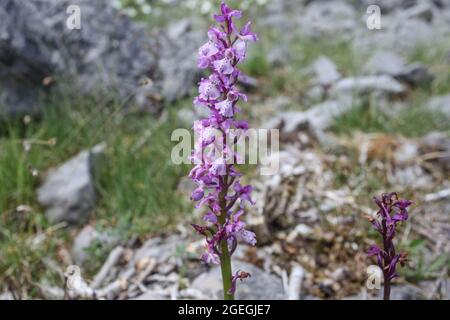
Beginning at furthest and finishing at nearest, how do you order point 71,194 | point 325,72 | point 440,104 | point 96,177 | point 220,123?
point 325,72
point 440,104
point 96,177
point 71,194
point 220,123

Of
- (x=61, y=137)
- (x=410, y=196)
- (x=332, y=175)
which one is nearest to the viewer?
(x=410, y=196)

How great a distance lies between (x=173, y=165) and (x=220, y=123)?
2.30 meters

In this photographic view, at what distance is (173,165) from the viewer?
4242 millimetres

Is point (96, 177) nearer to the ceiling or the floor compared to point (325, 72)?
nearer to the floor

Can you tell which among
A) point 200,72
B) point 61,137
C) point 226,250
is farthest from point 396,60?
point 226,250

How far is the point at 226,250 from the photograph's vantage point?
2072 millimetres

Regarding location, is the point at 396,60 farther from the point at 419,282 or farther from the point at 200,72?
the point at 419,282

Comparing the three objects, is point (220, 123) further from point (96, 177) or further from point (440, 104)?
point (440, 104)

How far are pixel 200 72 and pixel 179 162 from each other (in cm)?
193

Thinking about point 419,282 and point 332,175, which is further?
point 332,175

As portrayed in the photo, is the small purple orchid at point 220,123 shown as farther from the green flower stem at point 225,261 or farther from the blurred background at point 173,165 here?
the blurred background at point 173,165

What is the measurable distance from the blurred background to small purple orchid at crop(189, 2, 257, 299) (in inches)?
41.7

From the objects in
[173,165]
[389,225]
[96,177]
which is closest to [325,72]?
[173,165]

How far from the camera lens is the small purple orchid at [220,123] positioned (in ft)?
6.29
